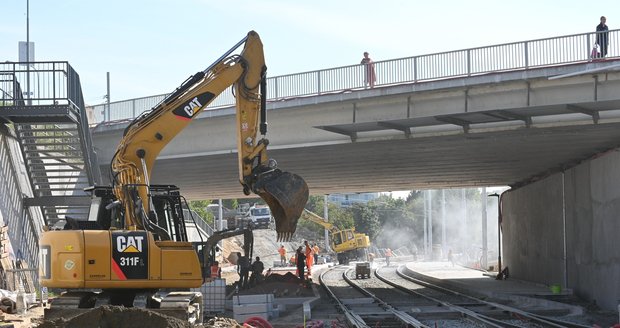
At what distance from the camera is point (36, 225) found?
2803 centimetres

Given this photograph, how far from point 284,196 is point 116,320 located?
4527mm

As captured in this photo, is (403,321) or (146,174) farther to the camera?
(403,321)

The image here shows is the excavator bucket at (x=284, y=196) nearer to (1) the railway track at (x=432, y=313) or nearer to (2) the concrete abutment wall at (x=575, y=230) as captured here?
(1) the railway track at (x=432, y=313)

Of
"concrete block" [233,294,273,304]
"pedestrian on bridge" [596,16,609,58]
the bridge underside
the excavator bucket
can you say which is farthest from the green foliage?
the excavator bucket

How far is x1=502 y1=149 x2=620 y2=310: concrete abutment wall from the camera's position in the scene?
25047mm

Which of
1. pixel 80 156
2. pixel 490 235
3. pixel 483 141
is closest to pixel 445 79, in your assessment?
pixel 483 141

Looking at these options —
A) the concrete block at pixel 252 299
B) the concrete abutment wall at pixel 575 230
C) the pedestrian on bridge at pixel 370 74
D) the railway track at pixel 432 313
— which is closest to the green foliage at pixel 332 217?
the concrete abutment wall at pixel 575 230

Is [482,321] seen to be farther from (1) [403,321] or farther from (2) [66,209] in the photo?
(2) [66,209]

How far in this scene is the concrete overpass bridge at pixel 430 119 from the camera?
79.3ft

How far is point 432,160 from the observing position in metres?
33.6

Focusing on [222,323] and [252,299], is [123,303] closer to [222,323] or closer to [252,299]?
[222,323]

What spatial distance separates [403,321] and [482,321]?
1.87 metres

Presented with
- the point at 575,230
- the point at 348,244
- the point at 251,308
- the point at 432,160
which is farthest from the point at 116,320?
the point at 348,244

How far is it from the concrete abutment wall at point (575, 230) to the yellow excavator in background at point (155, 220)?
12.1 m
